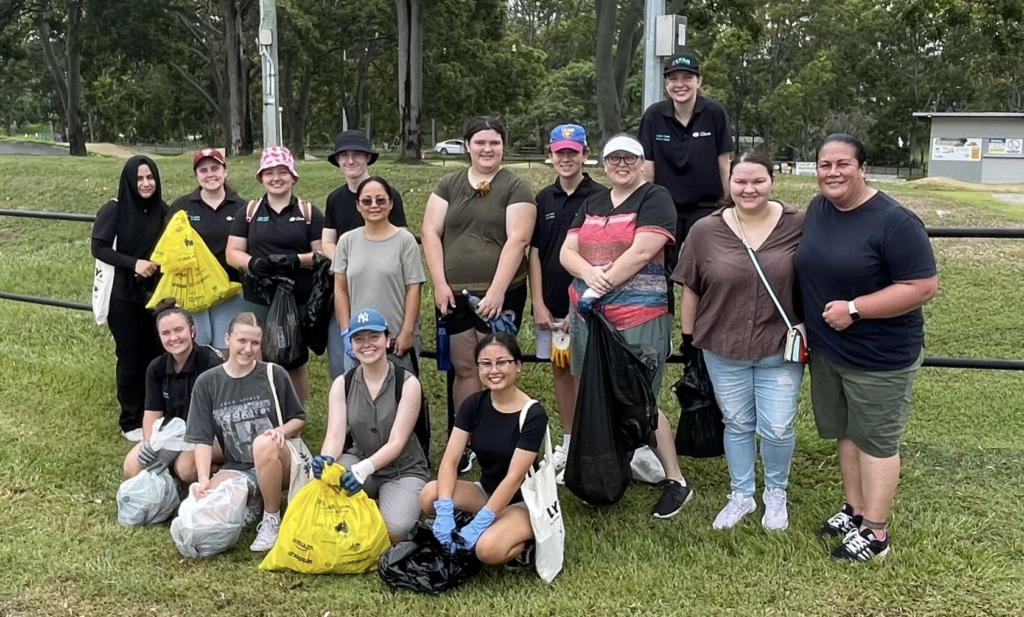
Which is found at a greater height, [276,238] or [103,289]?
[276,238]

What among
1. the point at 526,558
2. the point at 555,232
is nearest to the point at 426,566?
the point at 526,558

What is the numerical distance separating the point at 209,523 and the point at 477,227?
5.75ft

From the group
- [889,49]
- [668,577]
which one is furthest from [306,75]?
[668,577]

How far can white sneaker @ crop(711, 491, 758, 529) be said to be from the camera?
151 inches

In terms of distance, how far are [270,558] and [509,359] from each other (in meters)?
1.27

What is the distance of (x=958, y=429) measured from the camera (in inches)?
214

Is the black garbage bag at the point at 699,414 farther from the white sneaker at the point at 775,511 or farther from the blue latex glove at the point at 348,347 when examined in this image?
the blue latex glove at the point at 348,347

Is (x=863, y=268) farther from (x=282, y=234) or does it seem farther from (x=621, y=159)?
(x=282, y=234)

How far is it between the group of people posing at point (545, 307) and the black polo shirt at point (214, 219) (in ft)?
0.04

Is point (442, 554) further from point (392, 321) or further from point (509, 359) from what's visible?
point (392, 321)

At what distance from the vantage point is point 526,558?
11.6 ft

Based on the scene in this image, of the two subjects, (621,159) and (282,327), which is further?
(282,327)

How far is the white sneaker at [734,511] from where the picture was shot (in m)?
3.84

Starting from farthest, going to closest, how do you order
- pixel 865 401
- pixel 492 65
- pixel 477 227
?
pixel 492 65 → pixel 477 227 → pixel 865 401
